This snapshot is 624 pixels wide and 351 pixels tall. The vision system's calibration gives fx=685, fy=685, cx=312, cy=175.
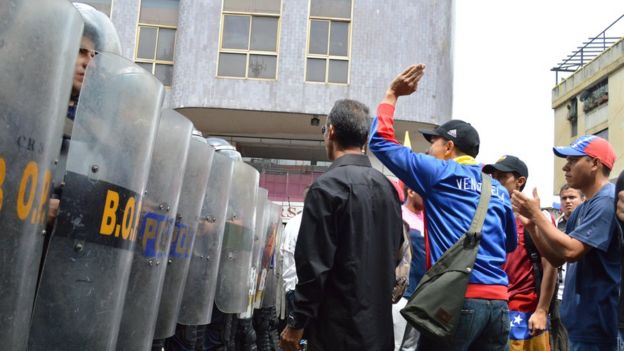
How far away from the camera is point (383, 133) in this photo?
323 centimetres

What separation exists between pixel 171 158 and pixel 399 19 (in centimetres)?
1596

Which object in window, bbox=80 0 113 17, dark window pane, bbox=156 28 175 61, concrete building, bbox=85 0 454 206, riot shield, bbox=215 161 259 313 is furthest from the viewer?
dark window pane, bbox=156 28 175 61

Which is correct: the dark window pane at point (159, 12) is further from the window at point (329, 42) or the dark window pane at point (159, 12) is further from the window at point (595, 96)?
the window at point (595, 96)

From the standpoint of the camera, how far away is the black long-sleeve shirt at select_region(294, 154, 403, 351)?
299 centimetres

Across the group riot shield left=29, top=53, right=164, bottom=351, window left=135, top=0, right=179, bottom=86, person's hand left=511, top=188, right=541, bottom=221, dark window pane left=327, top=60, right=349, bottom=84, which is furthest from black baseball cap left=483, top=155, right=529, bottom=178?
window left=135, top=0, right=179, bottom=86

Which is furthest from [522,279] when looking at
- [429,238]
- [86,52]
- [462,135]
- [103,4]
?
[103,4]

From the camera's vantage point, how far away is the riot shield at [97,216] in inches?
92.0

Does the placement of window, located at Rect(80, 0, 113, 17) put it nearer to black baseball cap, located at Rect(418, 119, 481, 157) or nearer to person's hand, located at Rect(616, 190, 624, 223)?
black baseball cap, located at Rect(418, 119, 481, 157)

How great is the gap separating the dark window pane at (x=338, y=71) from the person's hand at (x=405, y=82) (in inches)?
601

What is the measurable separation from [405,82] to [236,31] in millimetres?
16147

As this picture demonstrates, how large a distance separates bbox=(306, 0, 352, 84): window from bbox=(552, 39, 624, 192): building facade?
46.9 ft

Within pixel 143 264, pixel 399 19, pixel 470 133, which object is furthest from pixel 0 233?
pixel 399 19

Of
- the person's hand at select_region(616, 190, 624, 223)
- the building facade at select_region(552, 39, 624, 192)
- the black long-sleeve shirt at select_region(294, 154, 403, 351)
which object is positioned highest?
the building facade at select_region(552, 39, 624, 192)

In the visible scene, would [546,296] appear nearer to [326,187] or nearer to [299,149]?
[326,187]
